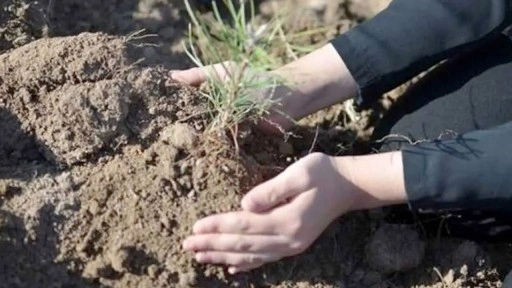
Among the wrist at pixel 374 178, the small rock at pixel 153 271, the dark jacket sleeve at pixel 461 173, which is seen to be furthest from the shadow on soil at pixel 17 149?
the dark jacket sleeve at pixel 461 173

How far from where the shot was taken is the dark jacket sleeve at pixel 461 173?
1716 mm

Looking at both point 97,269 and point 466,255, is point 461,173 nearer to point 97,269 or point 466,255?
point 466,255

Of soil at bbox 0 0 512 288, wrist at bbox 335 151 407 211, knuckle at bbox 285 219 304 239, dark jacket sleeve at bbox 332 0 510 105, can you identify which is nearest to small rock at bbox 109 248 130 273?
soil at bbox 0 0 512 288

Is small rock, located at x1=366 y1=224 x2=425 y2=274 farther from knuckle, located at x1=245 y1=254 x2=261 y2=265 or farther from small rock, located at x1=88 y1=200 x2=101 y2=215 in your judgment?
small rock, located at x1=88 y1=200 x2=101 y2=215

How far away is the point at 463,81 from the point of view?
1.92 meters

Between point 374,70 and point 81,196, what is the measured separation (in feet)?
1.86

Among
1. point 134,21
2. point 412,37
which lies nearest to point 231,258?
point 412,37

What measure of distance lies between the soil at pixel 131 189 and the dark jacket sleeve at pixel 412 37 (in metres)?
0.17

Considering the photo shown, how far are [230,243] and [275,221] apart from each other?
0.08m

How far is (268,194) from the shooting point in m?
1.65

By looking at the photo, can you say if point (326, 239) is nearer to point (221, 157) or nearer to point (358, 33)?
point (221, 157)

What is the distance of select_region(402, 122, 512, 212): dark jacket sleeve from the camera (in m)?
1.72

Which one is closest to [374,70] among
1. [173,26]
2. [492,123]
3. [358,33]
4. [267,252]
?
[358,33]

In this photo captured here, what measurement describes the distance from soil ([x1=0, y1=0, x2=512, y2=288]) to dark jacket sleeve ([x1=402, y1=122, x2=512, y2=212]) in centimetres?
11
